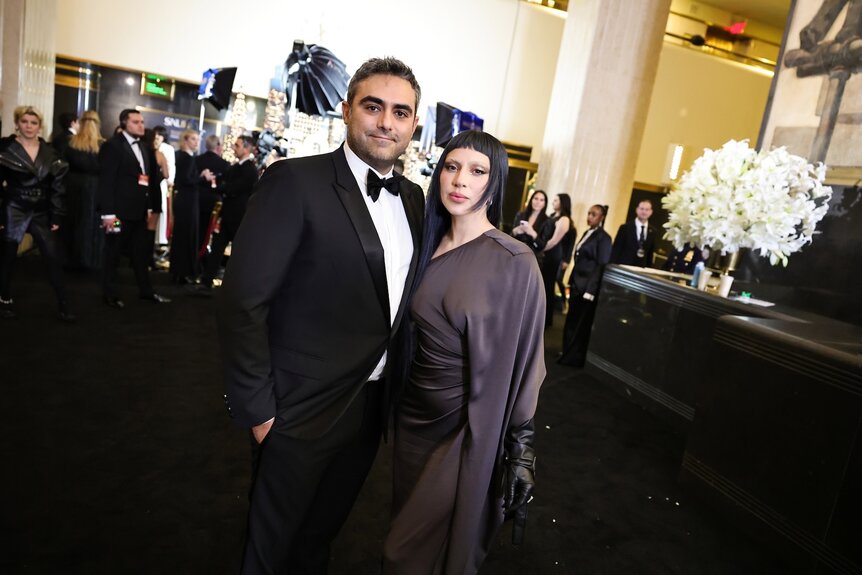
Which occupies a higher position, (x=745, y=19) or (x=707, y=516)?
(x=745, y=19)

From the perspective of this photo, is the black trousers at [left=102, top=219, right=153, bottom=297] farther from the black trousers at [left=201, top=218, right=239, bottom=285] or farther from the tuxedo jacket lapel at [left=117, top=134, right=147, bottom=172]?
the black trousers at [left=201, top=218, right=239, bottom=285]

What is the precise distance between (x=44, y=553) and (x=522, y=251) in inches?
81.7

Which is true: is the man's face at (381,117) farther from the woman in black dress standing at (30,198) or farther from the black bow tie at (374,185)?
the woman in black dress standing at (30,198)

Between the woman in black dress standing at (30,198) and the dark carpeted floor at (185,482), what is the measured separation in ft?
1.48

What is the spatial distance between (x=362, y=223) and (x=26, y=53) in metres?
7.59

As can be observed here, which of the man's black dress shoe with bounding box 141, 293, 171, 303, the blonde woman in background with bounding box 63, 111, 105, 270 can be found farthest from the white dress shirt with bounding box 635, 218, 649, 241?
the blonde woman in background with bounding box 63, 111, 105, 270

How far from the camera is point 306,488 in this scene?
1763mm

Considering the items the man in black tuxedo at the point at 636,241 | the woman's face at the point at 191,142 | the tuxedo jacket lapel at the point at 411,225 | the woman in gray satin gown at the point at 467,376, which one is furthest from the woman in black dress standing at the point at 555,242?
the woman in gray satin gown at the point at 467,376

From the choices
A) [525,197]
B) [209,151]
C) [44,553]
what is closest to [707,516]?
[44,553]

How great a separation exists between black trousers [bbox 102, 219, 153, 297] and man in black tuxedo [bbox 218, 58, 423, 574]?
4.52 meters

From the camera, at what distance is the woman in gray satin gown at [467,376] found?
1779mm

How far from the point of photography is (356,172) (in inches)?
68.8

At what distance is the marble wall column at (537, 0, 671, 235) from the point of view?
27.6ft

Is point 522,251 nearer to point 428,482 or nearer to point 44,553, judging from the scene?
point 428,482
